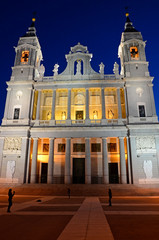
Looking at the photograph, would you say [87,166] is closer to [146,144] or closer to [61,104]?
[146,144]

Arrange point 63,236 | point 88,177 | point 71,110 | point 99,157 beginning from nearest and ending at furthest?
point 63,236
point 88,177
point 99,157
point 71,110

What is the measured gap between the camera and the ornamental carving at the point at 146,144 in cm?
2677

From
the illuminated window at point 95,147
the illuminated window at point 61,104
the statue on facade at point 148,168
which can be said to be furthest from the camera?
the illuminated window at point 61,104

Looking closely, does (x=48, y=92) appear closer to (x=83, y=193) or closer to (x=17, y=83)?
(x=17, y=83)

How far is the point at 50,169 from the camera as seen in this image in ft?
88.4

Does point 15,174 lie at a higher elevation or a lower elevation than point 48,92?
lower

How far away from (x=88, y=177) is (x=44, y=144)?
10118mm

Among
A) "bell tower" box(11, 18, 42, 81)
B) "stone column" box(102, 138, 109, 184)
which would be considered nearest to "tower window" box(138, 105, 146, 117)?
"stone column" box(102, 138, 109, 184)

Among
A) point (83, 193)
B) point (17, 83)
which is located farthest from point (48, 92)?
point (83, 193)

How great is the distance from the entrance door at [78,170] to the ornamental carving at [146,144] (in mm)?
9316

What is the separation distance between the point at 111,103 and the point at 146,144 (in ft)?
32.7

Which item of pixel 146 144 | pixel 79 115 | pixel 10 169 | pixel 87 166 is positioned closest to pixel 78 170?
pixel 87 166

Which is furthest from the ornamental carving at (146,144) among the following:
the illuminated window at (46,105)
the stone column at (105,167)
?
the illuminated window at (46,105)

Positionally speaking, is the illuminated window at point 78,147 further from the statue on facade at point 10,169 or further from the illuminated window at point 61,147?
the statue on facade at point 10,169
